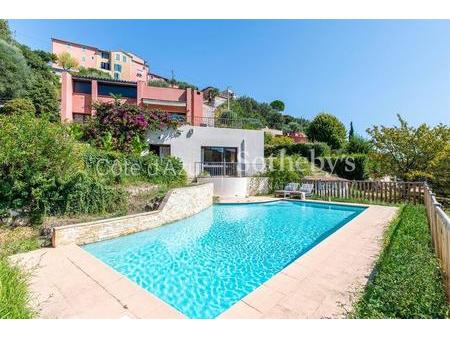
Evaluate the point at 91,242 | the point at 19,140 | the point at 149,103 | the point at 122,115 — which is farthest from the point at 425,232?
the point at 149,103

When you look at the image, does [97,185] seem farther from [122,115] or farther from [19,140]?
[122,115]

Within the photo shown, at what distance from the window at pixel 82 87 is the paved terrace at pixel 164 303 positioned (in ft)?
76.7

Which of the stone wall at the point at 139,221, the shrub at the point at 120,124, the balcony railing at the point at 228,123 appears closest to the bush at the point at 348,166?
the balcony railing at the point at 228,123

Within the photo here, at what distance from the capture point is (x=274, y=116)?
228 feet

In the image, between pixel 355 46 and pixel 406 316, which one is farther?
pixel 355 46

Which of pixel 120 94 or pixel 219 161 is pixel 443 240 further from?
pixel 120 94

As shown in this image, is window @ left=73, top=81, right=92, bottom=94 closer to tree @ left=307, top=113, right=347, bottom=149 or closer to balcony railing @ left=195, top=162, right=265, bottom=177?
balcony railing @ left=195, top=162, right=265, bottom=177

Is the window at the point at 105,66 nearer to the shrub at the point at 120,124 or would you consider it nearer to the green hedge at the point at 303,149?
the green hedge at the point at 303,149

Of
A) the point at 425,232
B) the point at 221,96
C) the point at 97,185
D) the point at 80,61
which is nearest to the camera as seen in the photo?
the point at 425,232

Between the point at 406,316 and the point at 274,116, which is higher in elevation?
the point at 274,116

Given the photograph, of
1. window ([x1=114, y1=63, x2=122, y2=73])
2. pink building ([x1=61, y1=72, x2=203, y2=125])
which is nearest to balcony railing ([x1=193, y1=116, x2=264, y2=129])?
pink building ([x1=61, y1=72, x2=203, y2=125])

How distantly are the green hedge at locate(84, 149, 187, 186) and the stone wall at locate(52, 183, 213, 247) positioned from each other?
2340 mm

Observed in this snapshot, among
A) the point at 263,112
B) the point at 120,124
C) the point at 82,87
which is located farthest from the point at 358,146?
the point at 263,112

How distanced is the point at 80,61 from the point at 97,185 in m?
66.7
